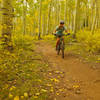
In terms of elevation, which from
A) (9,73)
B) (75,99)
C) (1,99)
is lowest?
(75,99)

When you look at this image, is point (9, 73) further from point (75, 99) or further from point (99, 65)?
point (99, 65)

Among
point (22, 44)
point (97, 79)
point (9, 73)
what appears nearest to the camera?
point (9, 73)

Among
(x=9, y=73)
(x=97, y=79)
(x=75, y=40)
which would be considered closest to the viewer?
(x=9, y=73)

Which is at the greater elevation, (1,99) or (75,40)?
(75,40)

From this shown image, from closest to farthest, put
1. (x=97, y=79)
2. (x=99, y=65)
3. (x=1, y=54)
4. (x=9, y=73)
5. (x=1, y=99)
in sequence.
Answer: (x=1, y=99)
(x=1, y=54)
(x=9, y=73)
(x=97, y=79)
(x=99, y=65)

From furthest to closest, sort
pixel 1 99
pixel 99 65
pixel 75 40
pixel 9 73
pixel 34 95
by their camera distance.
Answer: pixel 75 40 < pixel 99 65 < pixel 9 73 < pixel 34 95 < pixel 1 99

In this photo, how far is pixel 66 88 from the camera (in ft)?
10.7

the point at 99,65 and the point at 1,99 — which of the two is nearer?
the point at 1,99

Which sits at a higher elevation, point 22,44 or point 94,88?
point 22,44

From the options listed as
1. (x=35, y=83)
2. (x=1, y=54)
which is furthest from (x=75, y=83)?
(x=1, y=54)

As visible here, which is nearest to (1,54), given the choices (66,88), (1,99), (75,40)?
(1,99)

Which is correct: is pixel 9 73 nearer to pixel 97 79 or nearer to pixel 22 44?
pixel 97 79

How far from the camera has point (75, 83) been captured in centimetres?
357

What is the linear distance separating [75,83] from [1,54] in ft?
8.06
